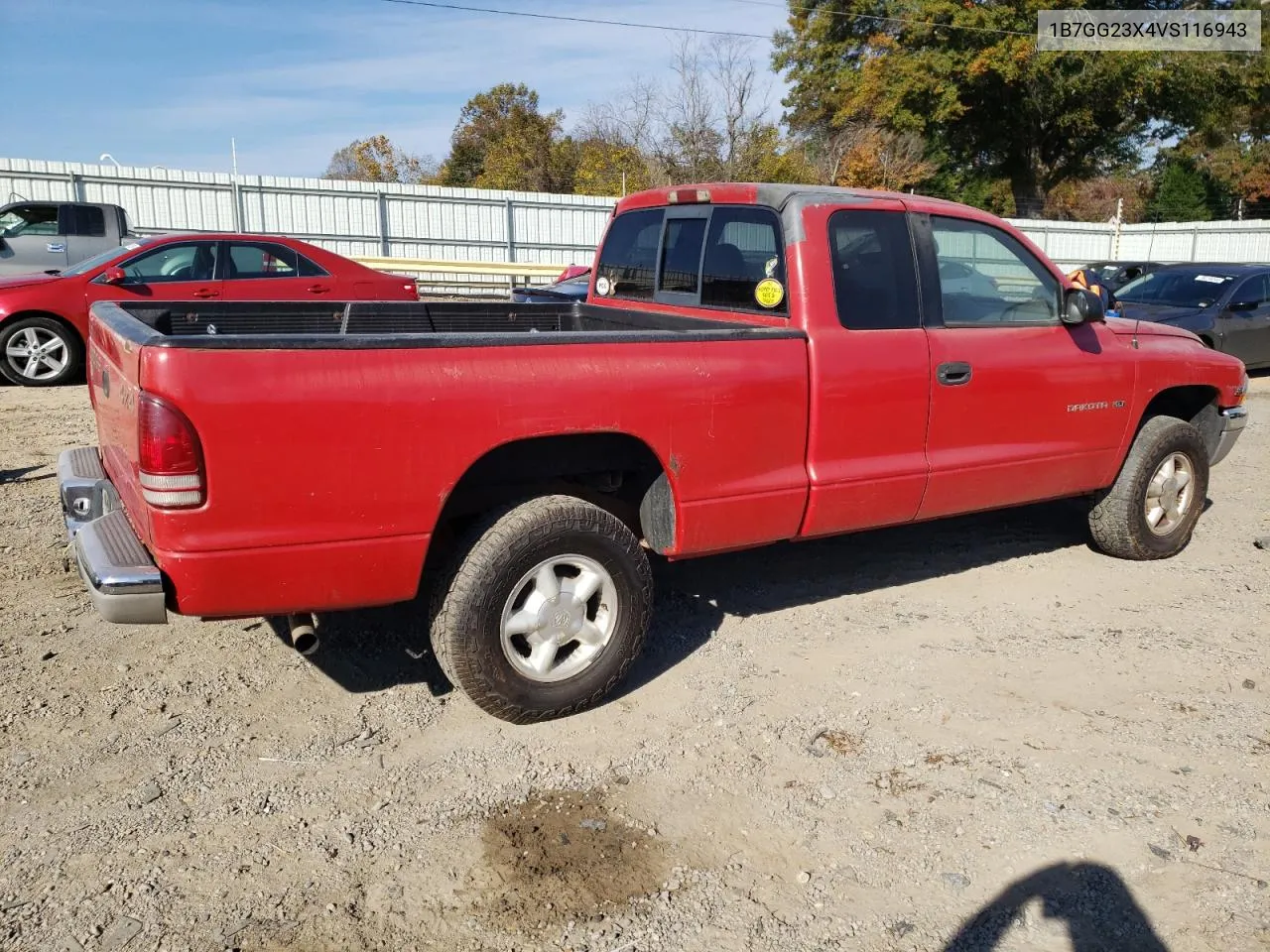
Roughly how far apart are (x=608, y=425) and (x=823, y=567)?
2.29m

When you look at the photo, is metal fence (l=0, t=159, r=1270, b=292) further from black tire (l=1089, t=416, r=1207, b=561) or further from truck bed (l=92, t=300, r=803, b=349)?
black tire (l=1089, t=416, r=1207, b=561)

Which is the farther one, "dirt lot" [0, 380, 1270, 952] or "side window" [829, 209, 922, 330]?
"side window" [829, 209, 922, 330]

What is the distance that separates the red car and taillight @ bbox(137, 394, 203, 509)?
7.66m

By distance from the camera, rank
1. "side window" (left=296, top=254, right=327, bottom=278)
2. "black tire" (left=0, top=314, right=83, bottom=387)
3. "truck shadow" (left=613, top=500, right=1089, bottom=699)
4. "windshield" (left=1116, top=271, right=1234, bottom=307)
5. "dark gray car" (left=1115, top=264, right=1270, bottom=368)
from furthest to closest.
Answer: "windshield" (left=1116, top=271, right=1234, bottom=307)
"dark gray car" (left=1115, top=264, right=1270, bottom=368)
"side window" (left=296, top=254, right=327, bottom=278)
"black tire" (left=0, top=314, right=83, bottom=387)
"truck shadow" (left=613, top=500, right=1089, bottom=699)

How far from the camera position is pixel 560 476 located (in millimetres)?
4059

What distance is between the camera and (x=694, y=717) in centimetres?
383

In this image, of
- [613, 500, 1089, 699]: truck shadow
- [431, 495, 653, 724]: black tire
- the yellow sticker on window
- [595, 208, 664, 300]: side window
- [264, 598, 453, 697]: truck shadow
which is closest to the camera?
[431, 495, 653, 724]: black tire

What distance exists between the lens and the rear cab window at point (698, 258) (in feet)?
14.1

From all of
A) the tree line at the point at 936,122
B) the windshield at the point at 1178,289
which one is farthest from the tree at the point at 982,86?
the windshield at the point at 1178,289

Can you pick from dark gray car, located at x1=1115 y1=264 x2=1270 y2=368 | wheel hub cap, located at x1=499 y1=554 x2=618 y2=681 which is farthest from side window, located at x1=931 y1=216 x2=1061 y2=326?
dark gray car, located at x1=1115 y1=264 x2=1270 y2=368

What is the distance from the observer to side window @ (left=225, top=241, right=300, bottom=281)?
413 inches

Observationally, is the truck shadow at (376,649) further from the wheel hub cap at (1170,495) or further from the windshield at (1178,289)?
the windshield at (1178,289)

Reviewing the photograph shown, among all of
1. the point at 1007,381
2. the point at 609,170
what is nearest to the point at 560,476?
the point at 1007,381

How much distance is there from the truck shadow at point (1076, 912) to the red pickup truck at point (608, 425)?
1.55m
